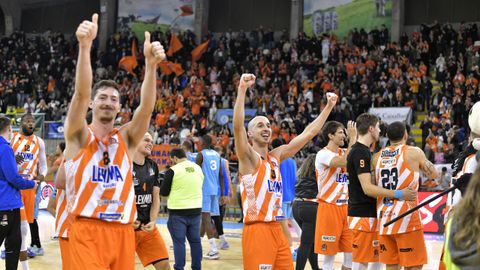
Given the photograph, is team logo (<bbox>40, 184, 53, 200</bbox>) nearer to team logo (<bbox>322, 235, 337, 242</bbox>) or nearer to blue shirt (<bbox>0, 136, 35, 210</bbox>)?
blue shirt (<bbox>0, 136, 35, 210</bbox>)

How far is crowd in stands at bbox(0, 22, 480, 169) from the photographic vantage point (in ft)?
79.9

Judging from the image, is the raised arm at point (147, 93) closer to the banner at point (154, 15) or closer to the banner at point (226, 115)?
the banner at point (226, 115)

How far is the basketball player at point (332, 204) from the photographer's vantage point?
877 cm

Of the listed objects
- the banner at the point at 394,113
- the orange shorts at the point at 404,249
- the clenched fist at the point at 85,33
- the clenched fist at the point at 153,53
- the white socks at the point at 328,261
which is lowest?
the white socks at the point at 328,261

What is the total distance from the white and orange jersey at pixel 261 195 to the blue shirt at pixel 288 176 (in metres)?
5.24

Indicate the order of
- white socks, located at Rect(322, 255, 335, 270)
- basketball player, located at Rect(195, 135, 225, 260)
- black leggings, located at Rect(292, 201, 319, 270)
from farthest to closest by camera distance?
basketball player, located at Rect(195, 135, 225, 260)
black leggings, located at Rect(292, 201, 319, 270)
white socks, located at Rect(322, 255, 335, 270)

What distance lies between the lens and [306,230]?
31.0 feet

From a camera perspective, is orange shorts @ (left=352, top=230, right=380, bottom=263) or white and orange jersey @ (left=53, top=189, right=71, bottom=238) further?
orange shorts @ (left=352, top=230, right=380, bottom=263)

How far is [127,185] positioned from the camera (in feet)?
16.4

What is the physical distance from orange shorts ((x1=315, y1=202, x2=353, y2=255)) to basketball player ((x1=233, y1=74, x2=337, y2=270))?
2.34 meters

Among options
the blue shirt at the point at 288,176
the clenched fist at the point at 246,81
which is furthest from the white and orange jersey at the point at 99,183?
the blue shirt at the point at 288,176

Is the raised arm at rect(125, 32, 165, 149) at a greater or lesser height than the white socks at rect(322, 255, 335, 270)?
greater

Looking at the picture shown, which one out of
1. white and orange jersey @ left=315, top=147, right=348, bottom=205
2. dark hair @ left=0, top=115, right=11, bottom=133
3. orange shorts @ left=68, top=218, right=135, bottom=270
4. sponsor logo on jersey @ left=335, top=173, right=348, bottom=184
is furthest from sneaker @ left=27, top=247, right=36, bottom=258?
orange shorts @ left=68, top=218, right=135, bottom=270

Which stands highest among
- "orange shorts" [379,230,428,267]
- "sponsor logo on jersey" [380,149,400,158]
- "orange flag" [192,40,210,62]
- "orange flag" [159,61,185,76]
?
"orange flag" [192,40,210,62]
